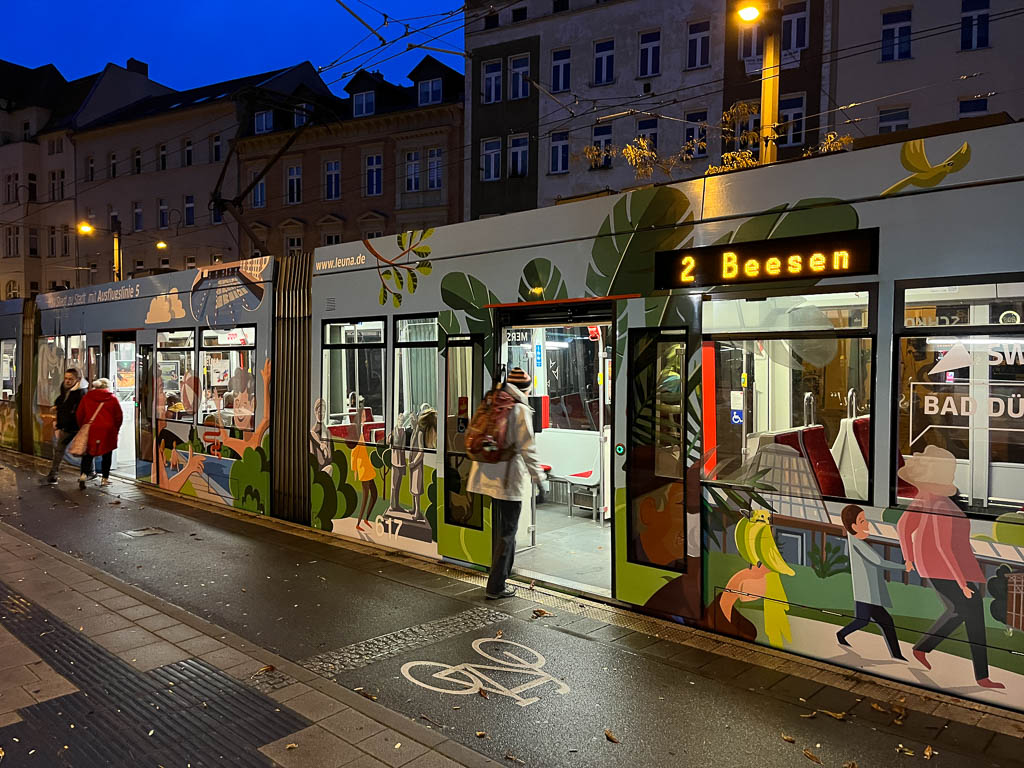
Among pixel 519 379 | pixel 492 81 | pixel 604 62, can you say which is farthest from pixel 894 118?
pixel 519 379

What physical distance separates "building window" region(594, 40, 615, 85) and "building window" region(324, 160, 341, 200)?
11598 millimetres

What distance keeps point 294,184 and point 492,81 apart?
33.8 feet

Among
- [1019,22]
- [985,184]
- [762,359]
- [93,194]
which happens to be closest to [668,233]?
[762,359]

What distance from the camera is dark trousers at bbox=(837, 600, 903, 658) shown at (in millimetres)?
4484

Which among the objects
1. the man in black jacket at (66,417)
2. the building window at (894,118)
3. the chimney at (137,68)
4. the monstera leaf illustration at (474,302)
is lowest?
the man in black jacket at (66,417)

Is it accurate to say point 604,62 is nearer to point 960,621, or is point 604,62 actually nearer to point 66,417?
point 66,417

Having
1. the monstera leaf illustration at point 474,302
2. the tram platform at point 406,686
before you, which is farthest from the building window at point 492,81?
the tram platform at point 406,686

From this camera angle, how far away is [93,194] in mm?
40156

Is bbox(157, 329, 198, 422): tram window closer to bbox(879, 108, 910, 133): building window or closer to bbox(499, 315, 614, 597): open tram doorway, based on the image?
bbox(499, 315, 614, 597): open tram doorway

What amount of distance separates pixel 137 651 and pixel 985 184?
5.71m

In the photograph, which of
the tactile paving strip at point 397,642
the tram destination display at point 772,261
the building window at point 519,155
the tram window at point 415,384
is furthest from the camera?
the building window at point 519,155

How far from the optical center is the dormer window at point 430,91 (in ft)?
98.2

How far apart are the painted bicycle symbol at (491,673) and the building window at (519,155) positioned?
23.4 meters

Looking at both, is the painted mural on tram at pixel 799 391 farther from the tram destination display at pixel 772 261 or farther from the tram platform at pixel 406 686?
the tram platform at pixel 406 686
